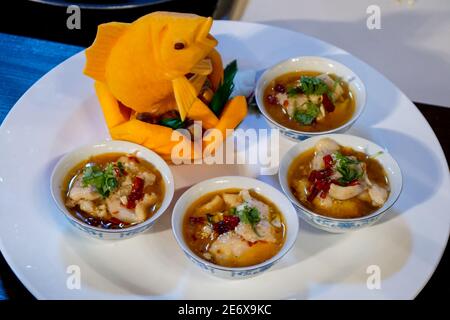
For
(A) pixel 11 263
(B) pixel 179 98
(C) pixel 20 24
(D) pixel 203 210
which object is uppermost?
(B) pixel 179 98

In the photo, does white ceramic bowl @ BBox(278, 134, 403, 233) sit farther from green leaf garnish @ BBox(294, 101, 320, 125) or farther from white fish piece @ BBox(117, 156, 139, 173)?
white fish piece @ BBox(117, 156, 139, 173)

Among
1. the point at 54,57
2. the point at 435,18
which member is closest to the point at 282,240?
the point at 54,57

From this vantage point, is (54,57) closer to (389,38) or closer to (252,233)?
(252,233)

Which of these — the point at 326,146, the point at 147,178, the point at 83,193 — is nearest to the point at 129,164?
the point at 147,178

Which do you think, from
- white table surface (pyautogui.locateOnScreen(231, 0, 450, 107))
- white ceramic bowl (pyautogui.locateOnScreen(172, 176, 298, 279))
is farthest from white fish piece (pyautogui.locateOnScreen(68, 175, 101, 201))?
white table surface (pyautogui.locateOnScreen(231, 0, 450, 107))

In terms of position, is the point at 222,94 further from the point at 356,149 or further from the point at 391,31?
the point at 391,31
